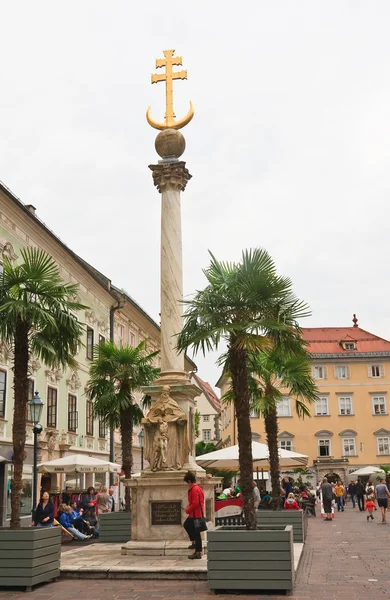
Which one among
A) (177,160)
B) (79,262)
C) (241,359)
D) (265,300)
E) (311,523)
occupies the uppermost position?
(79,262)

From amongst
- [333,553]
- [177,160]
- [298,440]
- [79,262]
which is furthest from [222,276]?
[298,440]

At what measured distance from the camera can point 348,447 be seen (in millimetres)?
59750

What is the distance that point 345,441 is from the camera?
5994 cm

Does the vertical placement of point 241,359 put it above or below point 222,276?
below

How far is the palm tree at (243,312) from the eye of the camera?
39.9ft

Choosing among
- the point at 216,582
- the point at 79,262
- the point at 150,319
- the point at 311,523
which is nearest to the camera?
the point at 216,582

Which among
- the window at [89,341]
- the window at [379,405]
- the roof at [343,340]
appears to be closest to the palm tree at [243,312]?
the window at [89,341]

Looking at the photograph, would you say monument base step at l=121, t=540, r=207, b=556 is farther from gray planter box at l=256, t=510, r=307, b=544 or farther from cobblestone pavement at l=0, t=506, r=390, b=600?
gray planter box at l=256, t=510, r=307, b=544

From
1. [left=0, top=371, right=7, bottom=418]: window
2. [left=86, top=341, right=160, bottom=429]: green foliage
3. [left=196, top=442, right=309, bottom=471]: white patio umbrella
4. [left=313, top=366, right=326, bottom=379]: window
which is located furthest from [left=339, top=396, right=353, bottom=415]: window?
[left=86, top=341, right=160, bottom=429]: green foliage

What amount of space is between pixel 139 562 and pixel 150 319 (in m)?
33.1

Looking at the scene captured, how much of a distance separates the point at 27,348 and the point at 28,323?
1.44ft

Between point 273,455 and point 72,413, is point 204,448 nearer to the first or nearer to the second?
point 72,413

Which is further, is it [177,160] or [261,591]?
[177,160]

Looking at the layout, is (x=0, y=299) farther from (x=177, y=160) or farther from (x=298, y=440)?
(x=298, y=440)
